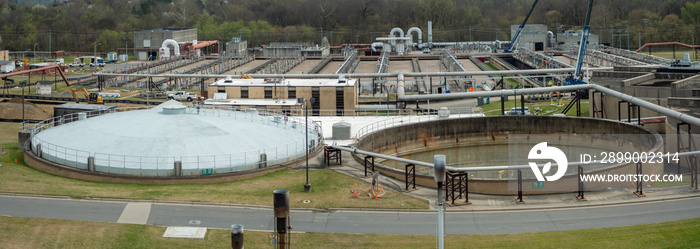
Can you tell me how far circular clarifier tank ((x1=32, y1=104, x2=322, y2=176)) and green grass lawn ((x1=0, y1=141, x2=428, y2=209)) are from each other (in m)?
2.10

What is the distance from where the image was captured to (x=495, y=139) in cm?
7669

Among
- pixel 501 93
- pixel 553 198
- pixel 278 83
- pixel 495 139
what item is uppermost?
pixel 278 83

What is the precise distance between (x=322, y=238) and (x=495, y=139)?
38480 millimetres

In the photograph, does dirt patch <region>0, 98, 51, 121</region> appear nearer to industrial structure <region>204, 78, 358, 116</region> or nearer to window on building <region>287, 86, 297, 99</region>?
industrial structure <region>204, 78, 358, 116</region>

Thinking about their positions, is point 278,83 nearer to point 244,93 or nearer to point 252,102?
point 244,93

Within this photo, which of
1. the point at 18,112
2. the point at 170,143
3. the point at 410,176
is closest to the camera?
the point at 410,176

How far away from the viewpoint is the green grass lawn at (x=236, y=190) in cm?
4797

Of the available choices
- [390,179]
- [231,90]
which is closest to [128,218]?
[390,179]

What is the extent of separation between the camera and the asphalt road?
43375 mm

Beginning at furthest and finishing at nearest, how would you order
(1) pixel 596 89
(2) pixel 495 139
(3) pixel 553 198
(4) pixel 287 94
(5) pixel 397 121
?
(4) pixel 287 94, (1) pixel 596 89, (2) pixel 495 139, (5) pixel 397 121, (3) pixel 553 198

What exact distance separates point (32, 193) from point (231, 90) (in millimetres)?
44790

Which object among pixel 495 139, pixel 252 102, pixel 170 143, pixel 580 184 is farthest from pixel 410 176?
pixel 252 102

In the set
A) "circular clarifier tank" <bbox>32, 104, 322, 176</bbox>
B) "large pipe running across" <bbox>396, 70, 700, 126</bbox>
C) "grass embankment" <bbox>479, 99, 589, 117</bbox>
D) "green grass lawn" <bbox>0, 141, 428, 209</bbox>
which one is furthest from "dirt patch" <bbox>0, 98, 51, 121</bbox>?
"grass embankment" <bbox>479, 99, 589, 117</bbox>

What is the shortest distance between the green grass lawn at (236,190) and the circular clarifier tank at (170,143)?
6.89 ft
